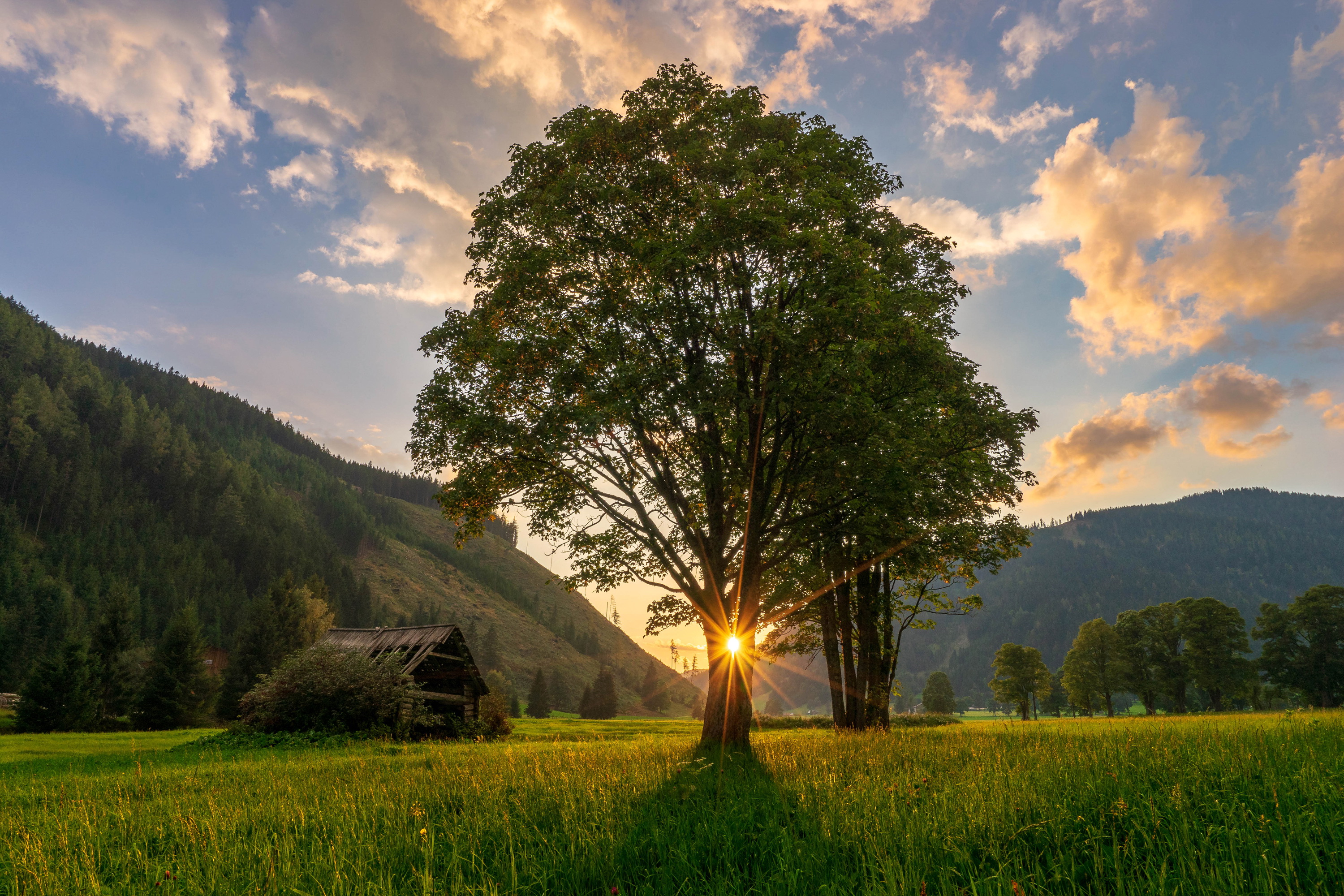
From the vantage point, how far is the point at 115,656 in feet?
209

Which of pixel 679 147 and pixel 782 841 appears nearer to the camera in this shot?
pixel 782 841

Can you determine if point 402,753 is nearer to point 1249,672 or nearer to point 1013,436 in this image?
point 1013,436

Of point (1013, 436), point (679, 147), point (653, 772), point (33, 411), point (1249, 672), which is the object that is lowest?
point (1249, 672)

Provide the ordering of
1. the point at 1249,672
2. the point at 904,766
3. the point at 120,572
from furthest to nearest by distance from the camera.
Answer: the point at 120,572 → the point at 1249,672 → the point at 904,766

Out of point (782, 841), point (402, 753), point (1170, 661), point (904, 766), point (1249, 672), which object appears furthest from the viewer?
point (1170, 661)

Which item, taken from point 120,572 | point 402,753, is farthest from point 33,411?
point 402,753

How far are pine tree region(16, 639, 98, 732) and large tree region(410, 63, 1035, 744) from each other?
62.7 meters

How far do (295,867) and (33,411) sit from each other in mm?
232775

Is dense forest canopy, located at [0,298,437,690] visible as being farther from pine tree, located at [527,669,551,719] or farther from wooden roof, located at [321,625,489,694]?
wooden roof, located at [321,625,489,694]

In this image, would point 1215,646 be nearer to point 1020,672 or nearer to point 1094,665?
point 1094,665

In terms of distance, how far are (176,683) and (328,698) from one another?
49.5 m

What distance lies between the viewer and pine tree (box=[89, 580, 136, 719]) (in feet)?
205

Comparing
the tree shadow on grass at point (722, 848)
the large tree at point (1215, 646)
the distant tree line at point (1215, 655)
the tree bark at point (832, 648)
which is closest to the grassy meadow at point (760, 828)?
the tree shadow on grass at point (722, 848)

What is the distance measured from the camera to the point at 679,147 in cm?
1513
